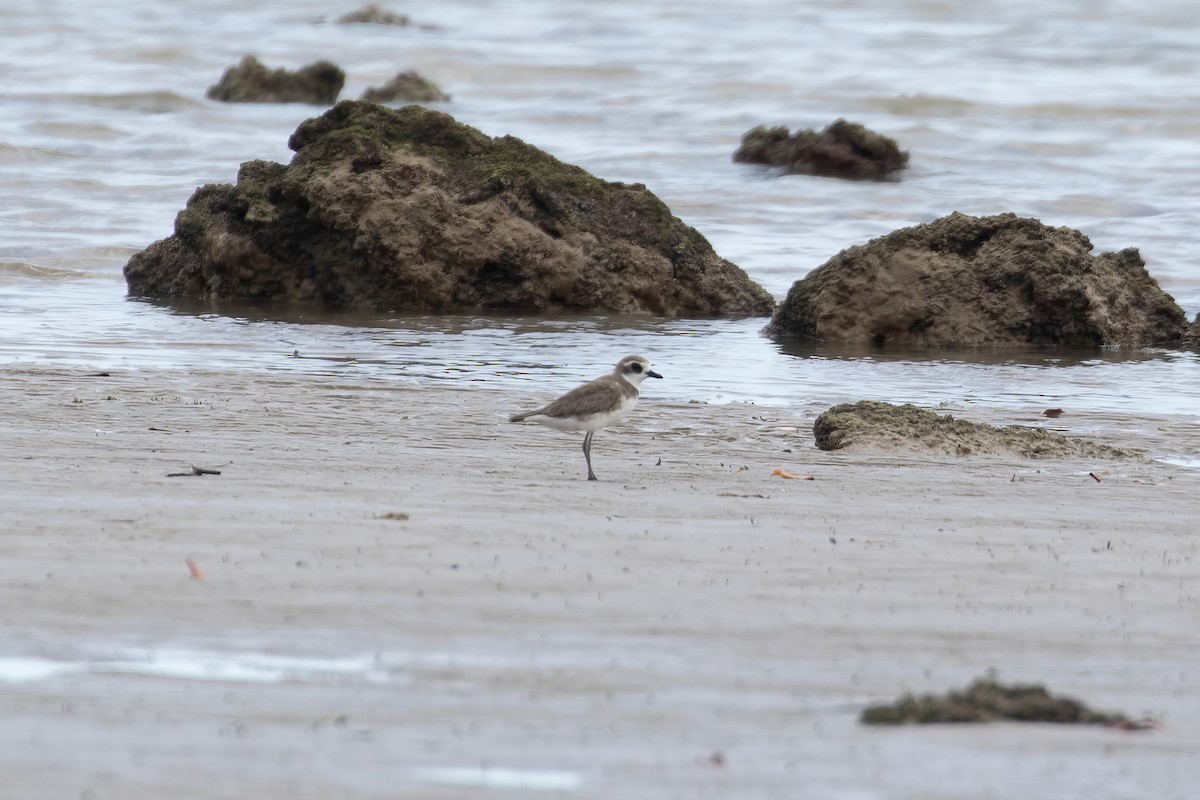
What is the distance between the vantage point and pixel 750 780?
3.30m

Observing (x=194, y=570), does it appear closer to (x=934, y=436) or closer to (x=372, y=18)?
(x=934, y=436)

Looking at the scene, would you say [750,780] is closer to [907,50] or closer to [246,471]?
[246,471]

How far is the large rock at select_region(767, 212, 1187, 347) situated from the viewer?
12.5 m

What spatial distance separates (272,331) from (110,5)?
33.7 meters

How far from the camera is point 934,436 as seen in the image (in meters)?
8.12

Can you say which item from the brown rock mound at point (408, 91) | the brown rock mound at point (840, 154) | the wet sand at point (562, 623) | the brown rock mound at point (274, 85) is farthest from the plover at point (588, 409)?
the brown rock mound at point (274, 85)

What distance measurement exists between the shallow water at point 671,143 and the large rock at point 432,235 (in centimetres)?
57

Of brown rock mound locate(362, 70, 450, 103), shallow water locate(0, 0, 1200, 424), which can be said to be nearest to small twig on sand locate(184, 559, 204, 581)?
shallow water locate(0, 0, 1200, 424)

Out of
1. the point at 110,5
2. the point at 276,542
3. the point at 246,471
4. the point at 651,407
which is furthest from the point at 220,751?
the point at 110,5

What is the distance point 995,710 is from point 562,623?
1223 mm

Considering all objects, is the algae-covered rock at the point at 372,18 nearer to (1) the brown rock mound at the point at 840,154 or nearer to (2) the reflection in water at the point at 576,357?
(1) the brown rock mound at the point at 840,154

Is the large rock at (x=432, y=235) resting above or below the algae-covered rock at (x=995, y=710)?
above

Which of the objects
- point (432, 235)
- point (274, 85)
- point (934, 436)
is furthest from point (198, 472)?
point (274, 85)

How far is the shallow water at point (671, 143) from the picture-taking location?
→ 11.3m
